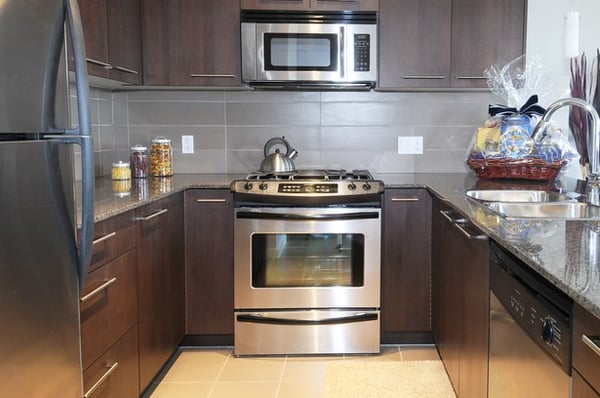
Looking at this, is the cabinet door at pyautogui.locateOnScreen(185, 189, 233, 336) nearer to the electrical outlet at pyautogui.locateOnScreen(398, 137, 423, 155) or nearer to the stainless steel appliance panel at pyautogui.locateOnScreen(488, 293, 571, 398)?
the electrical outlet at pyautogui.locateOnScreen(398, 137, 423, 155)

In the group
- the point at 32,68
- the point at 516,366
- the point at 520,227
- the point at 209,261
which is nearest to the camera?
the point at 32,68

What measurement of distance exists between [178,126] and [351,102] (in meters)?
1.02

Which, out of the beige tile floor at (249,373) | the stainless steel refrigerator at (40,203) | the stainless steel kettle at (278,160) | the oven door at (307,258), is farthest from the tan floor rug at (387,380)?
the stainless steel refrigerator at (40,203)

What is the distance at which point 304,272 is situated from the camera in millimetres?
2916

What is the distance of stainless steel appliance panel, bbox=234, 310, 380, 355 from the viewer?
291 cm

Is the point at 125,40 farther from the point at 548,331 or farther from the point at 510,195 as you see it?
the point at 548,331

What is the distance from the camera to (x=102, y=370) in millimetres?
1909

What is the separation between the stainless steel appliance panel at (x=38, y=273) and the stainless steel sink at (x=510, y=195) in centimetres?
158

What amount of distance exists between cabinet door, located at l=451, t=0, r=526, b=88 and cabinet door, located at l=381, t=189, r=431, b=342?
749 millimetres

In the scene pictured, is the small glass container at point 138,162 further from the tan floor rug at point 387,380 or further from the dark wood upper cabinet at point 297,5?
the tan floor rug at point 387,380

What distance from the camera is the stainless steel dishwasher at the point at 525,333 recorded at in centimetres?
113

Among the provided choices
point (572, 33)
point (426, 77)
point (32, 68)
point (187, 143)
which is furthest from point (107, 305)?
point (572, 33)

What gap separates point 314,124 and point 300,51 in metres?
0.51

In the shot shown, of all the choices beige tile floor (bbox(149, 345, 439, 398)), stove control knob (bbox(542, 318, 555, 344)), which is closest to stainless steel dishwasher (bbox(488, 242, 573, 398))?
stove control knob (bbox(542, 318, 555, 344))
